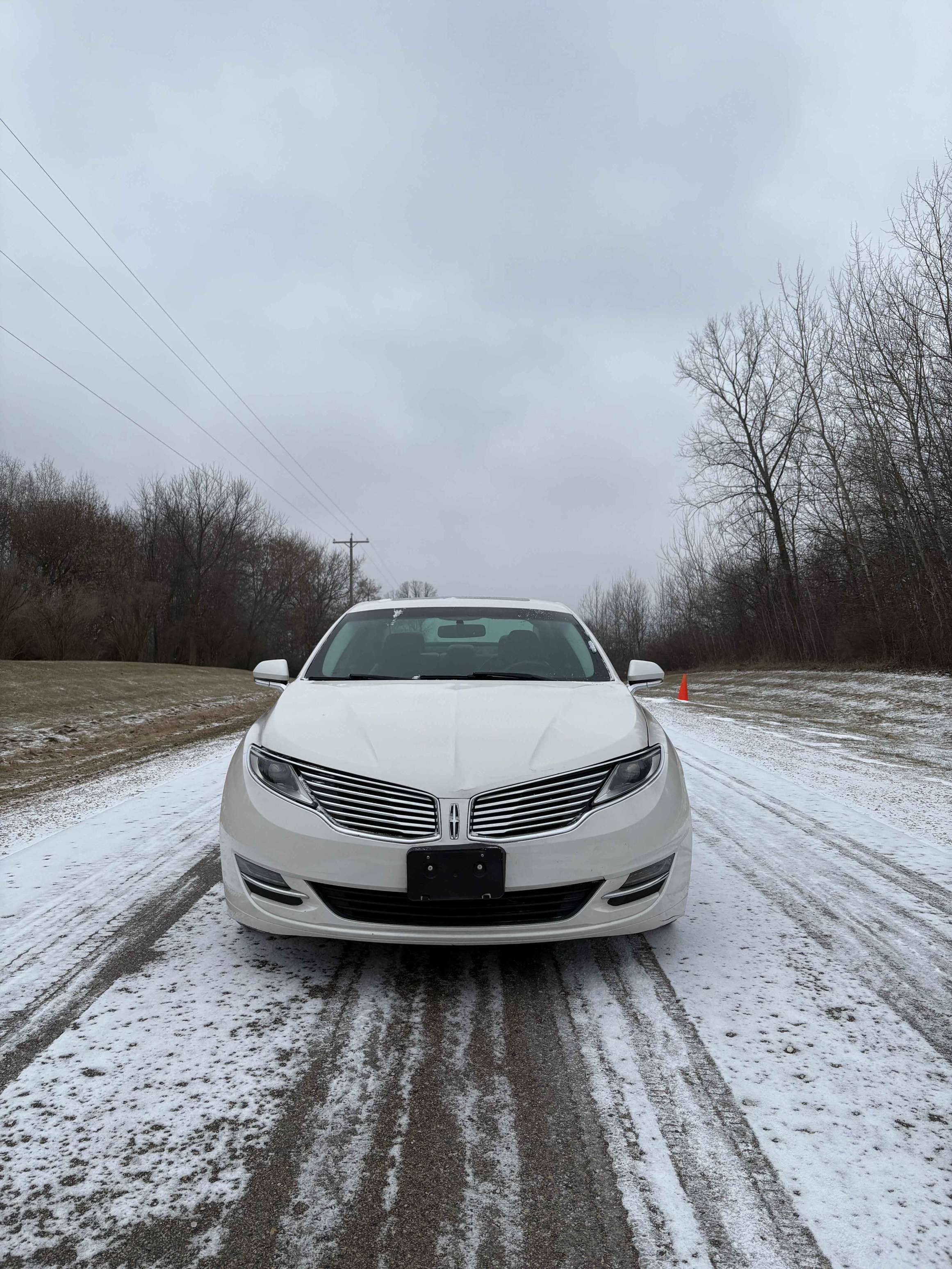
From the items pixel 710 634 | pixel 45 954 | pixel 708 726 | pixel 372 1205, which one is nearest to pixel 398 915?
pixel 372 1205

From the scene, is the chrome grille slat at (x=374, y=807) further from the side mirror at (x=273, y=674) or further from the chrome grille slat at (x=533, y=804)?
the side mirror at (x=273, y=674)

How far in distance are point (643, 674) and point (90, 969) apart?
116 inches

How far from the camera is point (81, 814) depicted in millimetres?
5594

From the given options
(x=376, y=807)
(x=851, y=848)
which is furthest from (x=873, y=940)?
(x=376, y=807)

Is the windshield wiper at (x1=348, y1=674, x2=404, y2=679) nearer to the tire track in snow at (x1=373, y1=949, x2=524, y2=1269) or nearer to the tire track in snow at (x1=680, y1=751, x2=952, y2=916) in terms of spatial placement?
the tire track in snow at (x1=373, y1=949, x2=524, y2=1269)

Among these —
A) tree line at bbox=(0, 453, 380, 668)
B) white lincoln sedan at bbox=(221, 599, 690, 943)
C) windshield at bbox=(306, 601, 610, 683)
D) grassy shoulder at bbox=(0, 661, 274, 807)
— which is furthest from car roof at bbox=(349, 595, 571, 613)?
tree line at bbox=(0, 453, 380, 668)

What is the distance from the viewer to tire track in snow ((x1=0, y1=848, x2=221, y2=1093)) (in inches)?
95.0

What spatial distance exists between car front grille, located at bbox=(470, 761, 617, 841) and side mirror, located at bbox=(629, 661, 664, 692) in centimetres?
162

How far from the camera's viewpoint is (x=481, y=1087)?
2.21 m

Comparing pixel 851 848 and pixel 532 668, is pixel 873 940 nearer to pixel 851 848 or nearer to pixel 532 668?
pixel 851 848

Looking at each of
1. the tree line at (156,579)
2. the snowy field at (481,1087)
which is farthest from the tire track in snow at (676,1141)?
the tree line at (156,579)

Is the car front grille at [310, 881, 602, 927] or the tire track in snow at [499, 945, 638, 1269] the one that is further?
the car front grille at [310, 881, 602, 927]

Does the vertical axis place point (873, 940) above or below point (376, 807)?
below

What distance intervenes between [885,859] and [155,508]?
1993 inches
